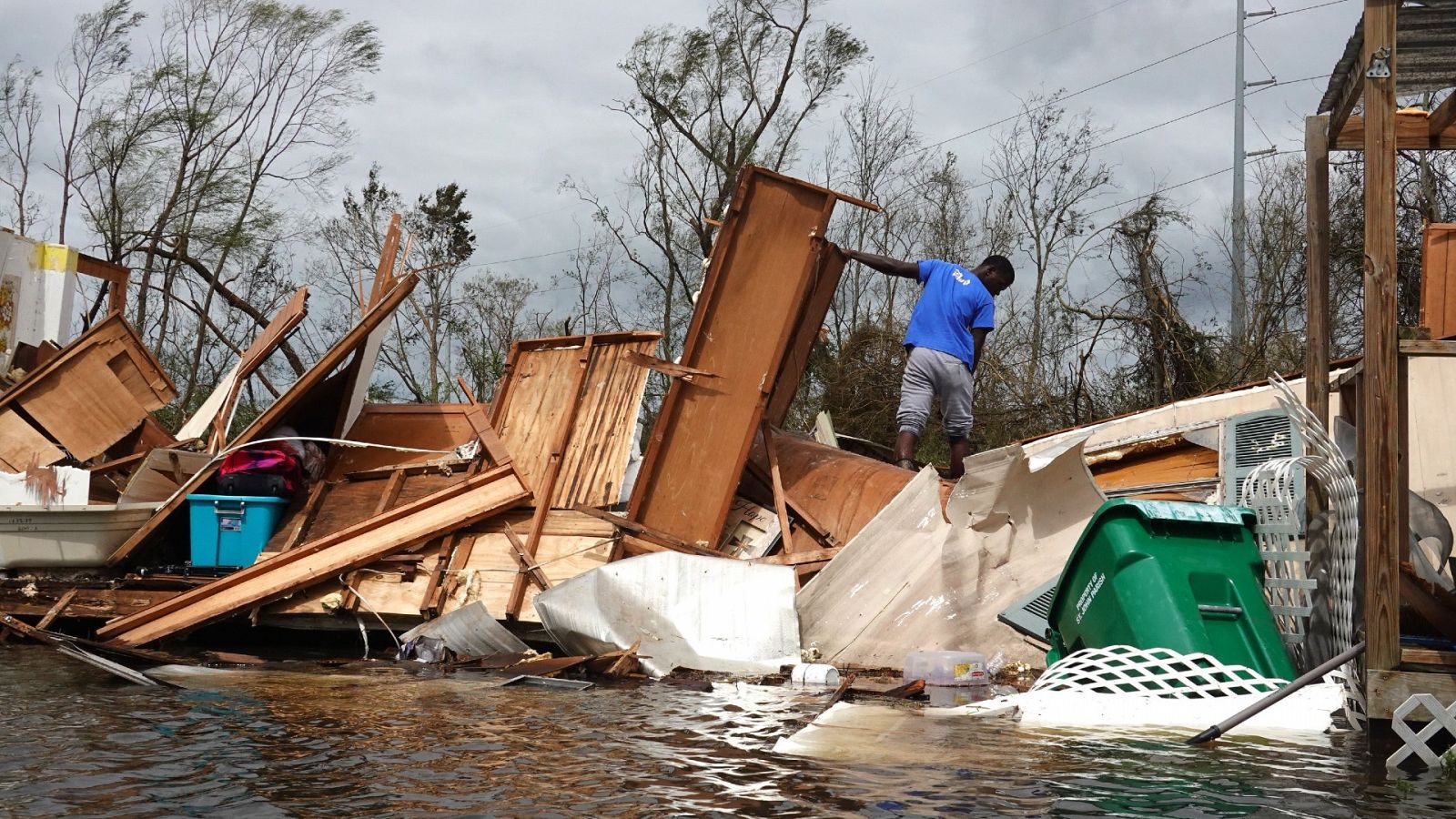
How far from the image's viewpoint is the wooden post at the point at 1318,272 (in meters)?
5.82

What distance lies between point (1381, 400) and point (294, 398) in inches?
284

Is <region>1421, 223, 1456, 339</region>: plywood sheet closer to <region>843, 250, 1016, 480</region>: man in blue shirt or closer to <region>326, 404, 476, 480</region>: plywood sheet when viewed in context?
<region>843, 250, 1016, 480</region>: man in blue shirt

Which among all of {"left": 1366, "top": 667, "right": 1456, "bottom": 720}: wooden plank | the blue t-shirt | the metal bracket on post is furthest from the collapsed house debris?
the metal bracket on post

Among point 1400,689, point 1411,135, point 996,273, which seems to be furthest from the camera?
point 996,273

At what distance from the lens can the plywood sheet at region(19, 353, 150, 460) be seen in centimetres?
980

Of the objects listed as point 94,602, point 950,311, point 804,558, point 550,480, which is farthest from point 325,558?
point 950,311

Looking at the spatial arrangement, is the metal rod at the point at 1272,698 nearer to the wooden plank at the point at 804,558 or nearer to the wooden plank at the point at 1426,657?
the wooden plank at the point at 1426,657

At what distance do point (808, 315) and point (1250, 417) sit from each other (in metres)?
2.90

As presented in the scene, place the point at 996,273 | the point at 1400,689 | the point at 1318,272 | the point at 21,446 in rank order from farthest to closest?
the point at 21,446
the point at 996,273
the point at 1318,272
the point at 1400,689

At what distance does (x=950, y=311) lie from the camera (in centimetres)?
835

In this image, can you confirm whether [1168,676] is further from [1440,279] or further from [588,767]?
[1440,279]

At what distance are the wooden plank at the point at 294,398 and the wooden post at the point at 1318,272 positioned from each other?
6104mm

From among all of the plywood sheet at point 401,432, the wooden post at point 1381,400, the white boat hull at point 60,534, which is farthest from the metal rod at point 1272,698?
the white boat hull at point 60,534

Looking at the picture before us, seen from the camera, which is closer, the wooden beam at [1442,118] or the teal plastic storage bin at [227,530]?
the wooden beam at [1442,118]
